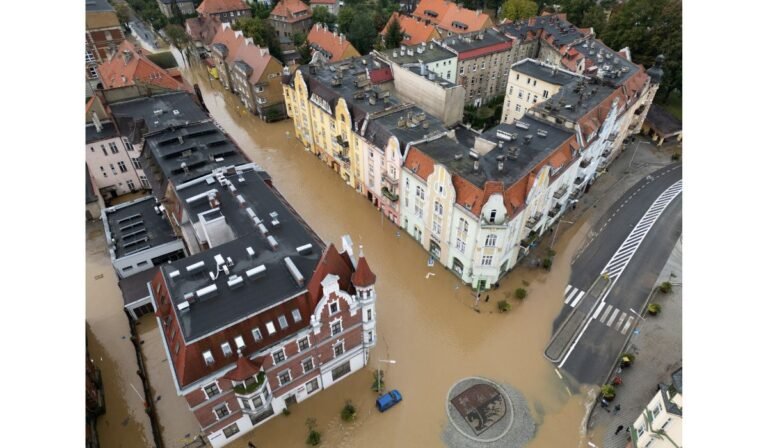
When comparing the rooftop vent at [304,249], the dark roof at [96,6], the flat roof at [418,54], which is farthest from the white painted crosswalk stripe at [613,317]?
the dark roof at [96,6]

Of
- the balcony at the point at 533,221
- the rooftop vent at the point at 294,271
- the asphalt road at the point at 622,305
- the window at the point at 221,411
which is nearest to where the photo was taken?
the window at the point at 221,411

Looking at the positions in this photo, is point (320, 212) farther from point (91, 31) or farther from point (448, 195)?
point (91, 31)

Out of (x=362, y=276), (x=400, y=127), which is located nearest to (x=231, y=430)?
(x=362, y=276)

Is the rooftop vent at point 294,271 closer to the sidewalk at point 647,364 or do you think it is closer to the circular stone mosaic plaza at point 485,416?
the circular stone mosaic plaza at point 485,416

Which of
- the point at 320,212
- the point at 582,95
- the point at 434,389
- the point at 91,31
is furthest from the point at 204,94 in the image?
the point at 434,389

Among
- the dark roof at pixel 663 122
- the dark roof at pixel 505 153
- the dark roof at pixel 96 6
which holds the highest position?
the dark roof at pixel 96 6
